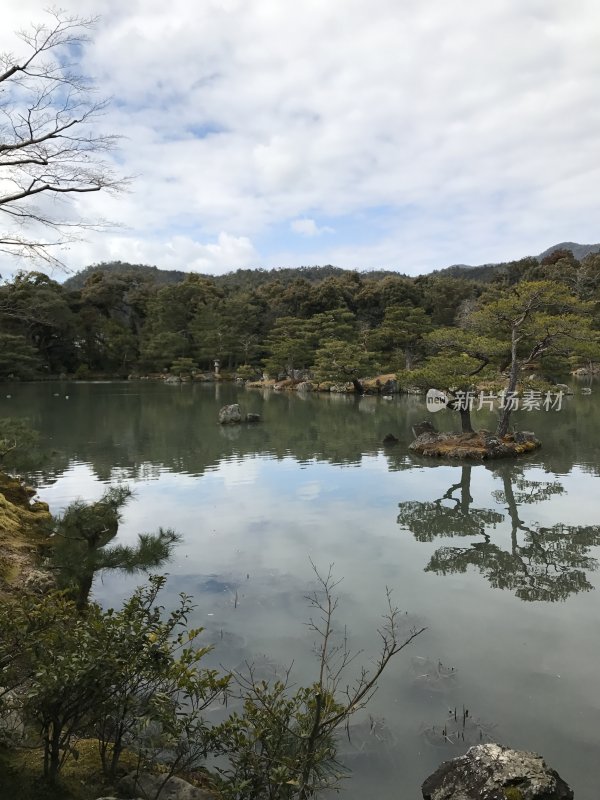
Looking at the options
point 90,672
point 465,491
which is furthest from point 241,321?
point 90,672

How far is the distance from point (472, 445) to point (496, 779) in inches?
478

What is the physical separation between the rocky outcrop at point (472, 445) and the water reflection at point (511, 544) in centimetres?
325

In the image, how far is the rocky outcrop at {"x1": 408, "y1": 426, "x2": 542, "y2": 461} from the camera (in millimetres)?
13734

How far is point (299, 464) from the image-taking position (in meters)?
13.1

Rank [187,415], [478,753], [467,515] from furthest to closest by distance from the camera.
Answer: [187,415] → [467,515] → [478,753]

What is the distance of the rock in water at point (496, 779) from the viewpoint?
8.90 feet

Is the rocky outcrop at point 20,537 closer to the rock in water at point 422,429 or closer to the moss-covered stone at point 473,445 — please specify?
the moss-covered stone at point 473,445

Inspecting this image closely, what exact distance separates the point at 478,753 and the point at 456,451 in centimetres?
1148

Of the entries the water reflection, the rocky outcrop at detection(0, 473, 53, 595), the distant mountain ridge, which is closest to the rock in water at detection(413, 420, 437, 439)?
the water reflection

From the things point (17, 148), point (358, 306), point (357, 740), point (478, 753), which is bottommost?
point (357, 740)

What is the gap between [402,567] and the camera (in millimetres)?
6551

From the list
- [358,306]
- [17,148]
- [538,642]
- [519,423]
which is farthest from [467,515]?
[358,306]

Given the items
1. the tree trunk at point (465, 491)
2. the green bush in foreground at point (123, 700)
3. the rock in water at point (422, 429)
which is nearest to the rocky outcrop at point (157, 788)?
the green bush in foreground at point (123, 700)

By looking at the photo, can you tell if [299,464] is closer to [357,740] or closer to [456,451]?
[456,451]
